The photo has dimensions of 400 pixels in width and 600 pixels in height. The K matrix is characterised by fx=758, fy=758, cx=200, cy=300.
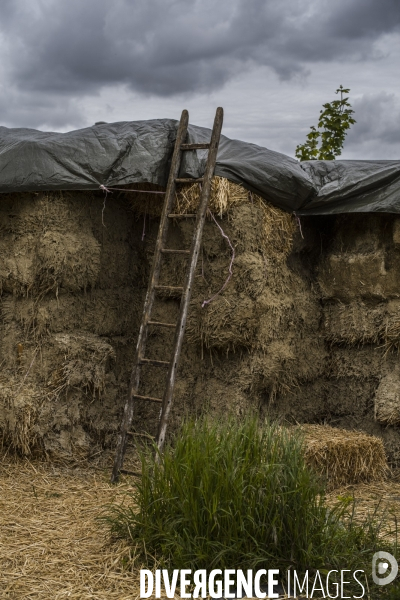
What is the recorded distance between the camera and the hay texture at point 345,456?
19.1ft

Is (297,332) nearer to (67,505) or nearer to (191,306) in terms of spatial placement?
(191,306)

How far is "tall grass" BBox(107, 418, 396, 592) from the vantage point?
393 cm

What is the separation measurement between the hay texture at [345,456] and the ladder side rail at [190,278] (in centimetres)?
107

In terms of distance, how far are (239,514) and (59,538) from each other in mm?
1341

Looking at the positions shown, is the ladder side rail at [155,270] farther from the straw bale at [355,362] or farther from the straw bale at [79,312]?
the straw bale at [355,362]

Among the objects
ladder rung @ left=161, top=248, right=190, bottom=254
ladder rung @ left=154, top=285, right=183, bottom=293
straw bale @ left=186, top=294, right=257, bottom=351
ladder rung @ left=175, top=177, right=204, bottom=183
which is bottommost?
straw bale @ left=186, top=294, right=257, bottom=351

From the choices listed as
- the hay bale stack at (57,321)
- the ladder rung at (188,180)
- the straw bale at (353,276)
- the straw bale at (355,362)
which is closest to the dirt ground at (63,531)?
the hay bale stack at (57,321)

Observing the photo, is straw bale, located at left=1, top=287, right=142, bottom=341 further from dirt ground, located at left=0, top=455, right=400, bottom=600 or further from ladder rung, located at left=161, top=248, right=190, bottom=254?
dirt ground, located at left=0, top=455, right=400, bottom=600

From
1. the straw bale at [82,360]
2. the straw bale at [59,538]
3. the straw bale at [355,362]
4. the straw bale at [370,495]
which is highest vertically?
the straw bale at [355,362]

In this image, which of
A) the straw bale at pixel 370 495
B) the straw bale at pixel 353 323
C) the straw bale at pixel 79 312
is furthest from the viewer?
the straw bale at pixel 353 323

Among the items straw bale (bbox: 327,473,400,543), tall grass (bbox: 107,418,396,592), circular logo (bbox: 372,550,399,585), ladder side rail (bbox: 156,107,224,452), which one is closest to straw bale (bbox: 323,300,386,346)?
straw bale (bbox: 327,473,400,543)

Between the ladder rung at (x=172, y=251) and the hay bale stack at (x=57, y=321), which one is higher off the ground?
the ladder rung at (x=172, y=251)

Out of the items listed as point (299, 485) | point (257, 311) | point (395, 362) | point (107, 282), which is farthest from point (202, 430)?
point (395, 362)

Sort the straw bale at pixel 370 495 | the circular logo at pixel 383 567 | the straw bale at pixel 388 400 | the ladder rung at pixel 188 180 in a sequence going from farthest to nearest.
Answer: the straw bale at pixel 388 400 < the ladder rung at pixel 188 180 < the straw bale at pixel 370 495 < the circular logo at pixel 383 567
